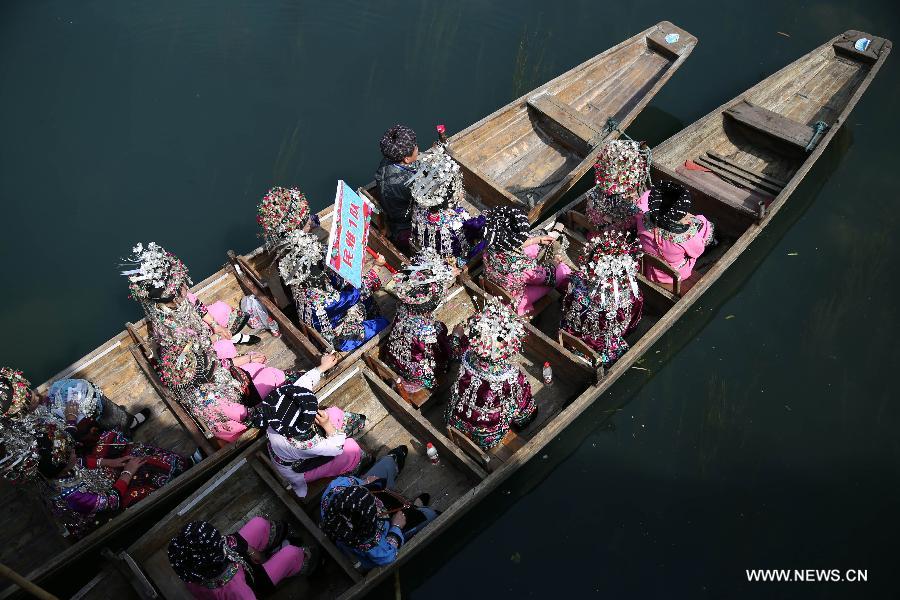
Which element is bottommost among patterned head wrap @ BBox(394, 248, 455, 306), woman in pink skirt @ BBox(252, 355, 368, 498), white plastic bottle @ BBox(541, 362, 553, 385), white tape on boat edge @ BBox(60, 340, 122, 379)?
white plastic bottle @ BBox(541, 362, 553, 385)

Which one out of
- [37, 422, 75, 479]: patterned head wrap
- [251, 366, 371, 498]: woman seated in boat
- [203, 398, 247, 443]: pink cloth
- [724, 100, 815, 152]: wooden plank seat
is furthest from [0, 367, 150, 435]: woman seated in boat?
[724, 100, 815, 152]: wooden plank seat

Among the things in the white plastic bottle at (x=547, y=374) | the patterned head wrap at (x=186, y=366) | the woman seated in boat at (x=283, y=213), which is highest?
the woman seated in boat at (x=283, y=213)

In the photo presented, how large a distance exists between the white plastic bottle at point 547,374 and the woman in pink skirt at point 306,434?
1918mm

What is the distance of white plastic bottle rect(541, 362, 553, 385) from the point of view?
A: 7203 mm

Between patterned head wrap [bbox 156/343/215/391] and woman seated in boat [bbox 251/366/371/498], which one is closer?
woman seated in boat [bbox 251/366/371/498]

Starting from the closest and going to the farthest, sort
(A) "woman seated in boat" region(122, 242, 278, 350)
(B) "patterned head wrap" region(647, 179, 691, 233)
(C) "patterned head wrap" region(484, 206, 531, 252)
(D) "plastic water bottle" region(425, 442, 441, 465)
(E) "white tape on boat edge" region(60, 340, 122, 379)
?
(A) "woman seated in boat" region(122, 242, 278, 350)
(C) "patterned head wrap" region(484, 206, 531, 252)
(D) "plastic water bottle" region(425, 442, 441, 465)
(E) "white tape on boat edge" region(60, 340, 122, 379)
(B) "patterned head wrap" region(647, 179, 691, 233)

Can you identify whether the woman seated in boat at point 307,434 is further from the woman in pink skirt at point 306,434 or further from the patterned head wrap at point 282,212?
the patterned head wrap at point 282,212

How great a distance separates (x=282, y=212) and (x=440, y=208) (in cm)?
160

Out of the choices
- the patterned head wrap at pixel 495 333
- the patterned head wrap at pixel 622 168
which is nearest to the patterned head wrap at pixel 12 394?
the patterned head wrap at pixel 495 333

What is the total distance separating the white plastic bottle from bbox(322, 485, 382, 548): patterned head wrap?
262 cm

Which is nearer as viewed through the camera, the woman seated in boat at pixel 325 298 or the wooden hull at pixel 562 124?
the woman seated in boat at pixel 325 298

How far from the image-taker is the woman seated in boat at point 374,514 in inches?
199

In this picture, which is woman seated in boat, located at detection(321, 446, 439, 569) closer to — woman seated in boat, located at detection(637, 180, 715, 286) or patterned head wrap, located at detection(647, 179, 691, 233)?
woman seated in boat, located at detection(637, 180, 715, 286)

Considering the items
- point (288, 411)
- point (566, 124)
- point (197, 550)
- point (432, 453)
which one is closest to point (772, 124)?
point (566, 124)
